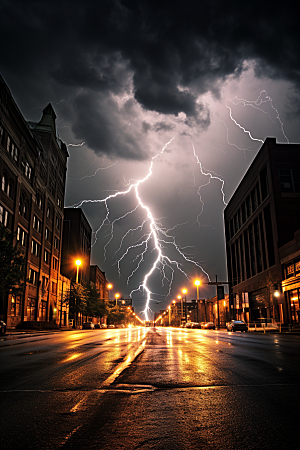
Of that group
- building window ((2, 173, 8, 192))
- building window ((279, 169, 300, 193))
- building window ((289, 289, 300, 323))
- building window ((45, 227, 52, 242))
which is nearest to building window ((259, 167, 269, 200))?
building window ((279, 169, 300, 193))

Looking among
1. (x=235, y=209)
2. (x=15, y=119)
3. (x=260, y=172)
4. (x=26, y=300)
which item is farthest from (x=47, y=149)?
(x=235, y=209)

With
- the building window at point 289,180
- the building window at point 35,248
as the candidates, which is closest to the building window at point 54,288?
the building window at point 35,248

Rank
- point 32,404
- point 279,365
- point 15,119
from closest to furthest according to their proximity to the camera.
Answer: point 32,404 < point 279,365 < point 15,119

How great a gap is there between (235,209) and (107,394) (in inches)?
2850

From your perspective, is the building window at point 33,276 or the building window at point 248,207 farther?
the building window at point 248,207

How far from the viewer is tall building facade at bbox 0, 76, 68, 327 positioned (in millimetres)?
38513

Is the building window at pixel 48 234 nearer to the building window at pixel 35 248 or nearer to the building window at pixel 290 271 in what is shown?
the building window at pixel 35 248

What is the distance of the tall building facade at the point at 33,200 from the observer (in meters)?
38.5

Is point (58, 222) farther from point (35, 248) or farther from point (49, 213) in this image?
point (35, 248)

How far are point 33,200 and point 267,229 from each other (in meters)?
35.2

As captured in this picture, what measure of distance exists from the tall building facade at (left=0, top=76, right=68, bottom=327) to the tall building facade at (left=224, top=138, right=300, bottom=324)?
31195 millimetres

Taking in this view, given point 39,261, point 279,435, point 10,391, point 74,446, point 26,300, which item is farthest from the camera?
point 39,261

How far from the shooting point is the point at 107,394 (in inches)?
180

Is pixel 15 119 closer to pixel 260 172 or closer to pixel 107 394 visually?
pixel 260 172
